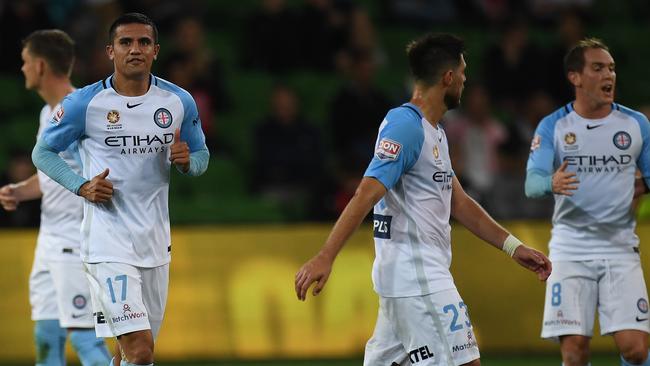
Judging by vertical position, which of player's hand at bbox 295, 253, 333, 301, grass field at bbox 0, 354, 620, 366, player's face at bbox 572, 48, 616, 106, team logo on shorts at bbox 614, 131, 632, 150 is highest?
player's face at bbox 572, 48, 616, 106

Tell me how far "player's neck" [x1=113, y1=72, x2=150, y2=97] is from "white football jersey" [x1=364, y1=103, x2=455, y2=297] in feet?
5.15

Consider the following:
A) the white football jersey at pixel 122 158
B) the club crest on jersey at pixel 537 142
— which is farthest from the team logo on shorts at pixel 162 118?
the club crest on jersey at pixel 537 142

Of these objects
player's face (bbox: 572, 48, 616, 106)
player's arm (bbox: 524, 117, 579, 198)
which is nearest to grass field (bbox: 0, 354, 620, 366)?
player's arm (bbox: 524, 117, 579, 198)

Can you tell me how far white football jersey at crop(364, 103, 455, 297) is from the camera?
6.73m

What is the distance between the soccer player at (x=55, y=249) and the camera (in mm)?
8453

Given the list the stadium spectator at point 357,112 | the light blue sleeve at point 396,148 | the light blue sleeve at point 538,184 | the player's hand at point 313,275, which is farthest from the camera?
the stadium spectator at point 357,112

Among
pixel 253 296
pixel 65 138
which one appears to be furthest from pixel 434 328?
pixel 253 296

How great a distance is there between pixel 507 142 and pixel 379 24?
3545 millimetres

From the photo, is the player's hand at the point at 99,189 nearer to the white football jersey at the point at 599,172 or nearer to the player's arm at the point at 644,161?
the white football jersey at the point at 599,172

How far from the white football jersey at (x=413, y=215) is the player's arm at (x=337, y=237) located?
17 cm

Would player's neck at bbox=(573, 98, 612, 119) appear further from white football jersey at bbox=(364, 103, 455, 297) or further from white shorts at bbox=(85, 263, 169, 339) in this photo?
white shorts at bbox=(85, 263, 169, 339)

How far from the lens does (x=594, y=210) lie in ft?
27.2

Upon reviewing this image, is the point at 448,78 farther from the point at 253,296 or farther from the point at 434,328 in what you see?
the point at 253,296

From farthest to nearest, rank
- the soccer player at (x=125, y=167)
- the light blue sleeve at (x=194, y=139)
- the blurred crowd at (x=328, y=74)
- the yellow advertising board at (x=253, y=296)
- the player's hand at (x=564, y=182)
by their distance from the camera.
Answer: the blurred crowd at (x=328, y=74) → the yellow advertising board at (x=253, y=296) → the player's hand at (x=564, y=182) → the light blue sleeve at (x=194, y=139) → the soccer player at (x=125, y=167)
